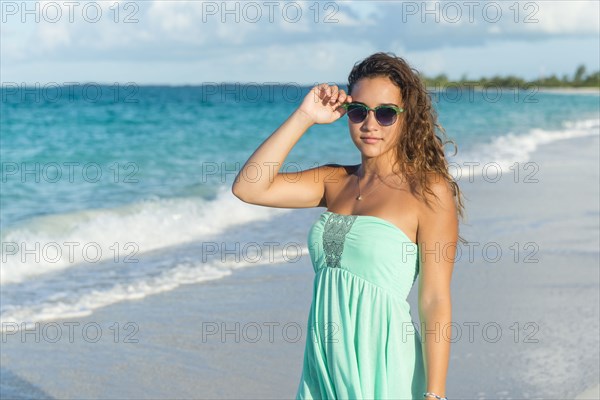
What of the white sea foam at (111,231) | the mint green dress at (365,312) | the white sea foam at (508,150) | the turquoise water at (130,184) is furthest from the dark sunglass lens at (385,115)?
the white sea foam at (508,150)

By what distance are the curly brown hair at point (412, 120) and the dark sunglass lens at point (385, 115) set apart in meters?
0.06

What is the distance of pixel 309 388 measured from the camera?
Result: 9.27ft

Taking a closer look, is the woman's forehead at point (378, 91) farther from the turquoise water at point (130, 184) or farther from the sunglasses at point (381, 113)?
the turquoise water at point (130, 184)

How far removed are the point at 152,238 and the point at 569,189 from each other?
237 inches

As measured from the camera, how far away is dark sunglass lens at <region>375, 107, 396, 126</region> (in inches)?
110

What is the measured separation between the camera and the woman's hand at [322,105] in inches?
116

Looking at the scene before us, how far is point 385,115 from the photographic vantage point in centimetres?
281

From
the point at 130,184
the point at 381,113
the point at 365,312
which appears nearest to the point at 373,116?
the point at 381,113

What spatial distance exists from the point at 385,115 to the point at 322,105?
0.85ft

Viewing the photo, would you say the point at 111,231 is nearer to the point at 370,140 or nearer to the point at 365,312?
the point at 370,140

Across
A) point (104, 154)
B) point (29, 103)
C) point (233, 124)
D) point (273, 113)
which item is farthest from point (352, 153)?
point (29, 103)

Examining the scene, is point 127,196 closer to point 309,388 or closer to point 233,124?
point 309,388

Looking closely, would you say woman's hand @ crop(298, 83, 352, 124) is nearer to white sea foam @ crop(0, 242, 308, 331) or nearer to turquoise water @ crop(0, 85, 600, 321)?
turquoise water @ crop(0, 85, 600, 321)

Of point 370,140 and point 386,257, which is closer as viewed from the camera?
point 386,257
